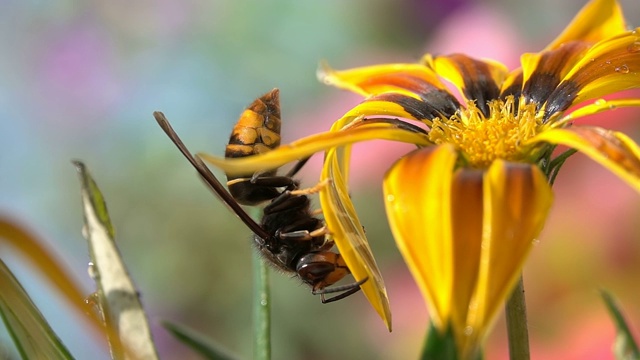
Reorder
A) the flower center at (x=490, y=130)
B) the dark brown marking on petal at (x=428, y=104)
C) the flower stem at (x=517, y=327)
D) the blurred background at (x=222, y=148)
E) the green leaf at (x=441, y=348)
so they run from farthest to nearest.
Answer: the blurred background at (x=222, y=148) → the dark brown marking on petal at (x=428, y=104) → the flower center at (x=490, y=130) → the flower stem at (x=517, y=327) → the green leaf at (x=441, y=348)

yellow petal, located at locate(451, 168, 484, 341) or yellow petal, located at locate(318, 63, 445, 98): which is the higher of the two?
yellow petal, located at locate(318, 63, 445, 98)

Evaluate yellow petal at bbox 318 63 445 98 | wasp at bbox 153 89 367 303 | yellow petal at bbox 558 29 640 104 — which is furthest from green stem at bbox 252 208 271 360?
yellow petal at bbox 558 29 640 104

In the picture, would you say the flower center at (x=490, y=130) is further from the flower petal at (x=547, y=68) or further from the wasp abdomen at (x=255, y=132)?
the wasp abdomen at (x=255, y=132)

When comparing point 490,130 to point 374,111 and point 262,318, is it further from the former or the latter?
point 262,318

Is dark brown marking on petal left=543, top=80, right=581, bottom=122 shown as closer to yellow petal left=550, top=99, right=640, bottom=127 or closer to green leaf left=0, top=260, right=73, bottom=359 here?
yellow petal left=550, top=99, right=640, bottom=127

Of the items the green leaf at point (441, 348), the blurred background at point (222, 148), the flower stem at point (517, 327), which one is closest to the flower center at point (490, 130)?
the flower stem at point (517, 327)

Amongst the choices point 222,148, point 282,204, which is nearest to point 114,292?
point 282,204
